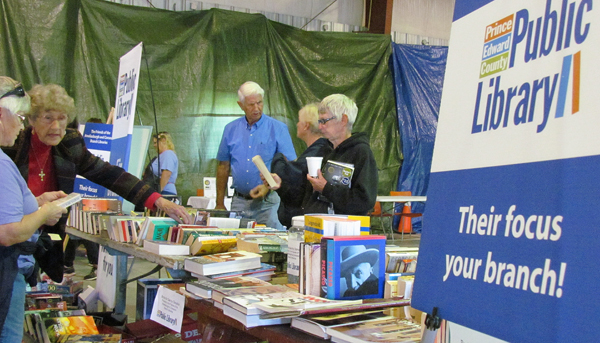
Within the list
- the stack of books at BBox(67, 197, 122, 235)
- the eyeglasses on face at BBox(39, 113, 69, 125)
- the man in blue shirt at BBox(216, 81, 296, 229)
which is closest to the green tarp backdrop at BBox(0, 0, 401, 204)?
the man in blue shirt at BBox(216, 81, 296, 229)

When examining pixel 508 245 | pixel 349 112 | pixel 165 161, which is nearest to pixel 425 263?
pixel 508 245

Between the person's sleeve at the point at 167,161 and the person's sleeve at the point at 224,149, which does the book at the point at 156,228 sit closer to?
the person's sleeve at the point at 224,149

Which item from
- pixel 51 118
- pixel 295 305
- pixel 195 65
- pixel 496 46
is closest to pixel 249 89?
pixel 51 118

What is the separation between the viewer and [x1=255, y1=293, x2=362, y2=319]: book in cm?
134

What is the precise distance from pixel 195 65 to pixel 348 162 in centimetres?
516

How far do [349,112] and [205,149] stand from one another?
4.93m

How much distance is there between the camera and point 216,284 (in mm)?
1686

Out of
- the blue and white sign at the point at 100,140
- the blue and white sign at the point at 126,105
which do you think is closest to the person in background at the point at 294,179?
the blue and white sign at the point at 126,105

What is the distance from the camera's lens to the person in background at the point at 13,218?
1.85 m

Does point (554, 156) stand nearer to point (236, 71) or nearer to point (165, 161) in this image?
point (165, 161)

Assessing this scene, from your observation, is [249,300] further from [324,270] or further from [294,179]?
[294,179]

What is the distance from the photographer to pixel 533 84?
854mm

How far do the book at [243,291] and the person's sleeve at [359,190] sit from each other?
945mm

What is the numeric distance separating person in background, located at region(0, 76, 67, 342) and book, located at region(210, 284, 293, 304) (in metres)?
0.81
